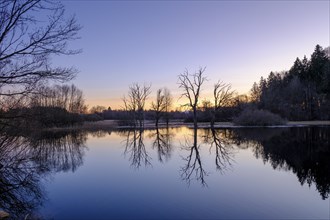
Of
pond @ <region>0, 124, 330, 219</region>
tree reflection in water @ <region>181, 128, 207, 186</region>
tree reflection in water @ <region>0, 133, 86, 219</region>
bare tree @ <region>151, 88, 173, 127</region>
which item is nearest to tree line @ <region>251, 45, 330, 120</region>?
bare tree @ <region>151, 88, 173, 127</region>

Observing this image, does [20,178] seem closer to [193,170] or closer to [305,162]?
[193,170]

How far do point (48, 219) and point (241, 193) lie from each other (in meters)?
5.01

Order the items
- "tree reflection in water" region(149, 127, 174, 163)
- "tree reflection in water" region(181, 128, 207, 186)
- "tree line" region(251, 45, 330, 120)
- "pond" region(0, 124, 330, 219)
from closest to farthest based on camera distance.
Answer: "pond" region(0, 124, 330, 219) → "tree reflection in water" region(181, 128, 207, 186) → "tree reflection in water" region(149, 127, 174, 163) → "tree line" region(251, 45, 330, 120)

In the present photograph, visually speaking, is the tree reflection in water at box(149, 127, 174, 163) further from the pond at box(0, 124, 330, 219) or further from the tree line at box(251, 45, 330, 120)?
the tree line at box(251, 45, 330, 120)

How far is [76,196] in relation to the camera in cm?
809

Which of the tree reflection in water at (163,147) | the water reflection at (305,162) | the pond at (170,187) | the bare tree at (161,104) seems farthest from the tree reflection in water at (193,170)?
the bare tree at (161,104)

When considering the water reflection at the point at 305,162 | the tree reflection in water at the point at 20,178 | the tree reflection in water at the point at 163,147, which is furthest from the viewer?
the tree reflection in water at the point at 163,147

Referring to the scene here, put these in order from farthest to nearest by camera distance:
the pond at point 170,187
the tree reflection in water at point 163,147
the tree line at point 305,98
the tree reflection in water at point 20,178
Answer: the tree line at point 305,98 < the tree reflection in water at point 163,147 < the tree reflection in water at point 20,178 < the pond at point 170,187

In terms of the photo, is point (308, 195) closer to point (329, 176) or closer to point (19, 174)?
point (329, 176)

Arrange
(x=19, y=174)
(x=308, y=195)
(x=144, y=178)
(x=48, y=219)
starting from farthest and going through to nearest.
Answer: (x=19, y=174) < (x=144, y=178) < (x=308, y=195) < (x=48, y=219)

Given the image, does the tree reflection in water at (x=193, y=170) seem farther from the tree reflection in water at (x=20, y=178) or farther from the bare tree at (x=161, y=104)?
the bare tree at (x=161, y=104)

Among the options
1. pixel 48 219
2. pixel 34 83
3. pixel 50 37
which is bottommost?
pixel 48 219

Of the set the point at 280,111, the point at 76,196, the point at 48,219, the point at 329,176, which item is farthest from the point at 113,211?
the point at 280,111

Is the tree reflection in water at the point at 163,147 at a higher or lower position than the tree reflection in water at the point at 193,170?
higher
